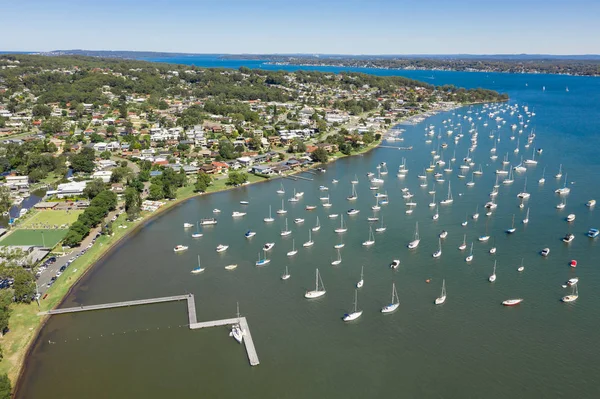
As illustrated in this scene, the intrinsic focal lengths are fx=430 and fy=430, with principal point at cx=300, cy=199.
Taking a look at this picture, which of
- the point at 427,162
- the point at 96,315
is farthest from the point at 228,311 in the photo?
the point at 427,162

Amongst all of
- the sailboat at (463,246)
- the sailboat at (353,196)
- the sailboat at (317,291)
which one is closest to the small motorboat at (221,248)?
the sailboat at (317,291)

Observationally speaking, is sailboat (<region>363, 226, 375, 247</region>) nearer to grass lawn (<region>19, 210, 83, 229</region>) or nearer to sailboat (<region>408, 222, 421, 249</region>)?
sailboat (<region>408, 222, 421, 249</region>)

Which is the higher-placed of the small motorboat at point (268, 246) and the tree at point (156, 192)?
the tree at point (156, 192)

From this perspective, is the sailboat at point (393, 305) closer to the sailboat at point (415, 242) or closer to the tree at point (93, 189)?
the sailboat at point (415, 242)

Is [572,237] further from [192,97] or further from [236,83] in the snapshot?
[236,83]

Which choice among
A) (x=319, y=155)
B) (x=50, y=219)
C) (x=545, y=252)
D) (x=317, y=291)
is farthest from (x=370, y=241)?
(x=50, y=219)

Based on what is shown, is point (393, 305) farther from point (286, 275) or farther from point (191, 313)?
point (191, 313)
